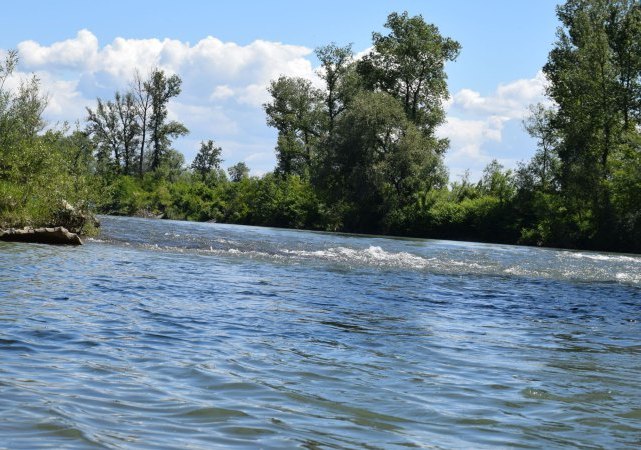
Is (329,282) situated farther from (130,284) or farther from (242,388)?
(242,388)

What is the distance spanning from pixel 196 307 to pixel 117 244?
49.3ft

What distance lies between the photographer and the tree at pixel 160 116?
277ft

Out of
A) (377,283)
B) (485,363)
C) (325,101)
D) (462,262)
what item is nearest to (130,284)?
(377,283)

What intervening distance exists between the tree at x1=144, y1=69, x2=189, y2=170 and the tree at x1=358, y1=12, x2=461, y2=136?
1103 inches

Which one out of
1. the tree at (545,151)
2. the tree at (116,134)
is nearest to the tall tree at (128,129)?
the tree at (116,134)

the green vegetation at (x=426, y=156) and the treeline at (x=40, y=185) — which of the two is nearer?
the treeline at (x=40, y=185)

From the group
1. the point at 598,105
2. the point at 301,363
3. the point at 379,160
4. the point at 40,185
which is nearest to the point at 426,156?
the point at 379,160

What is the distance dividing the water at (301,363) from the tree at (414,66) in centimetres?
4888

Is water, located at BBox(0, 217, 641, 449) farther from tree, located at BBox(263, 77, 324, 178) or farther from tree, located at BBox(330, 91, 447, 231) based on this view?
tree, located at BBox(263, 77, 324, 178)

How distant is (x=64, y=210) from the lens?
26.4 metres

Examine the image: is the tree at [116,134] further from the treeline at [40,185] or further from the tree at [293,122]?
the treeline at [40,185]

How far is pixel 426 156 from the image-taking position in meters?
57.7

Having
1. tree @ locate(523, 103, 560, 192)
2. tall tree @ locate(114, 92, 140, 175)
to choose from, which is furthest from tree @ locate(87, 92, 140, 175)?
tree @ locate(523, 103, 560, 192)

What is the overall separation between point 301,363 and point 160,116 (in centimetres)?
8133
